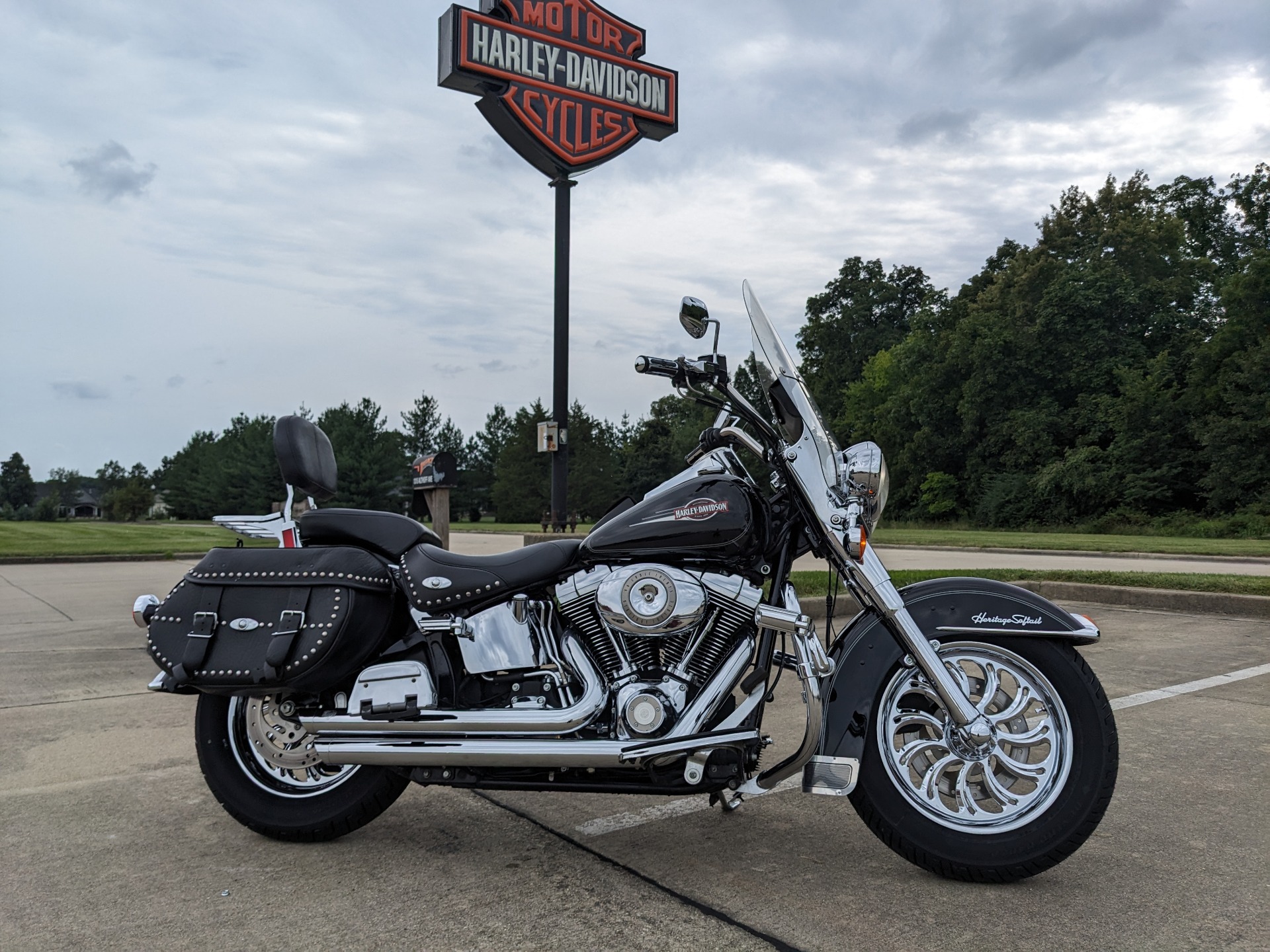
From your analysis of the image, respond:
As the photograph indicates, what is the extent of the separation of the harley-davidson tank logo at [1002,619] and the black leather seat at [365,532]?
1.69 meters

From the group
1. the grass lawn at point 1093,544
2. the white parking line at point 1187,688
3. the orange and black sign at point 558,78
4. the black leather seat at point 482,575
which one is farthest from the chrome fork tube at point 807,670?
the orange and black sign at point 558,78

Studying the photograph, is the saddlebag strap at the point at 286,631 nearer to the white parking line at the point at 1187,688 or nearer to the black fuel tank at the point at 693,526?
the black fuel tank at the point at 693,526

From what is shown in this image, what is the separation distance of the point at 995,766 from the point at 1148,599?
7134 millimetres

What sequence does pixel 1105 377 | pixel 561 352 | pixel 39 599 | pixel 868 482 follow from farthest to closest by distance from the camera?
1. pixel 1105 377
2. pixel 561 352
3. pixel 39 599
4. pixel 868 482

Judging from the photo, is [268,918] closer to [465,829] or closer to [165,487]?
[465,829]

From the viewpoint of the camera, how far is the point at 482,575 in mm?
3016

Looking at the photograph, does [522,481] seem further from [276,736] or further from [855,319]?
[276,736]

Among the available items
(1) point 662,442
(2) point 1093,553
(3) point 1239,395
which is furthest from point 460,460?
A: (2) point 1093,553

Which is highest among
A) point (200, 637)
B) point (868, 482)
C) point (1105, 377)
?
point (1105, 377)

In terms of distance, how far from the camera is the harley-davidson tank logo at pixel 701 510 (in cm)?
282

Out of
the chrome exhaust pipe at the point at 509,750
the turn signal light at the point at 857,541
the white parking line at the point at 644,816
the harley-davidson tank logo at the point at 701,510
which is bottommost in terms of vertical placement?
the white parking line at the point at 644,816

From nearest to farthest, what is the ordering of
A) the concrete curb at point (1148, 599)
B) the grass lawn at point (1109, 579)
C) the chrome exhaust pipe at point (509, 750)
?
the chrome exhaust pipe at point (509, 750), the concrete curb at point (1148, 599), the grass lawn at point (1109, 579)

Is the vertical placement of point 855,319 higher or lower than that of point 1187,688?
higher

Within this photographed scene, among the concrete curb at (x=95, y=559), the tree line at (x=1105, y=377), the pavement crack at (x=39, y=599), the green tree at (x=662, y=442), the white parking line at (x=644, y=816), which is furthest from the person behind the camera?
the green tree at (x=662, y=442)
